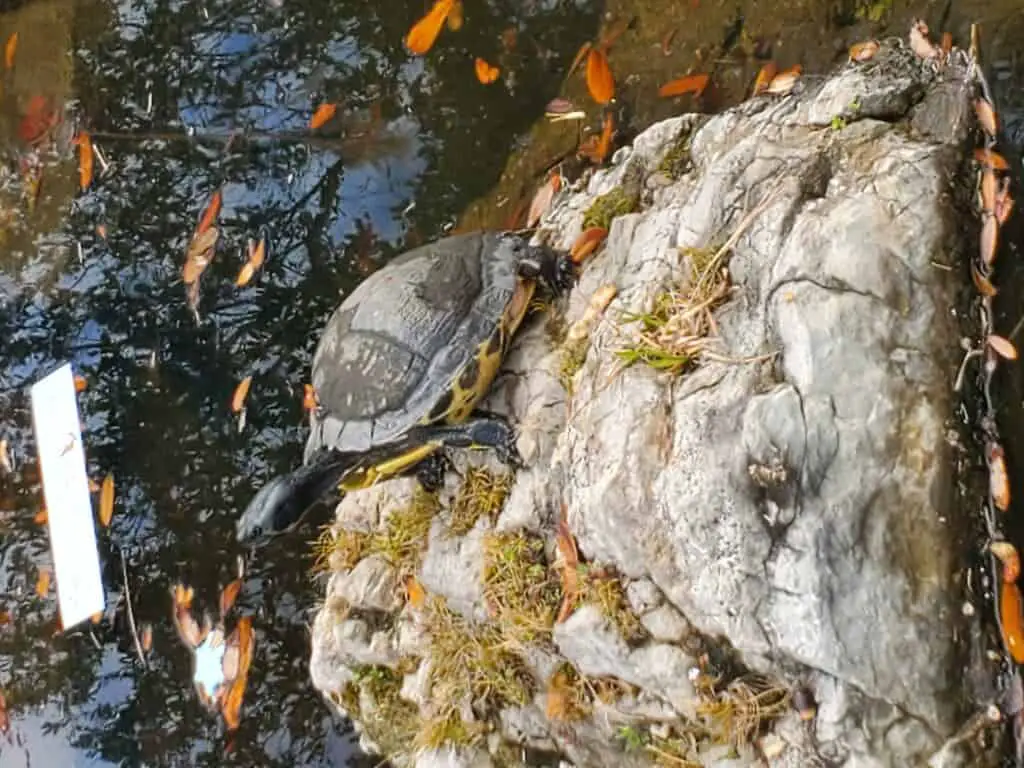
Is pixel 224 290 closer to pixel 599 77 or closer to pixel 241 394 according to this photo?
pixel 241 394

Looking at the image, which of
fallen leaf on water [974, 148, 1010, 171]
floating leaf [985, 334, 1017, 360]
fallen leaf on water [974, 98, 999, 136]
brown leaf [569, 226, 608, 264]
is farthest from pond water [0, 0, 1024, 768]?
floating leaf [985, 334, 1017, 360]

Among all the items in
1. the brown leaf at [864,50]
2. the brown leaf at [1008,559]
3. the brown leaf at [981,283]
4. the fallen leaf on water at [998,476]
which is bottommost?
the brown leaf at [1008,559]

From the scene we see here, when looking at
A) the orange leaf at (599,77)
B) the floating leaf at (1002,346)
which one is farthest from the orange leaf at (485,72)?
the floating leaf at (1002,346)

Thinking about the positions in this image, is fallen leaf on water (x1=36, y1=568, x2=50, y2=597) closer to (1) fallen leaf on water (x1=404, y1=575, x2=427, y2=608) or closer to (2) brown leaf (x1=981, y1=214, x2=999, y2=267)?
(1) fallen leaf on water (x1=404, y1=575, x2=427, y2=608)

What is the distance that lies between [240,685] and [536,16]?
4106 mm

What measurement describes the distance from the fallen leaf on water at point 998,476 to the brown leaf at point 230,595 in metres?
3.97

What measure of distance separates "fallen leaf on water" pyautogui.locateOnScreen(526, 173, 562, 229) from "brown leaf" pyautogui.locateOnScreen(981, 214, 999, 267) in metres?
2.34

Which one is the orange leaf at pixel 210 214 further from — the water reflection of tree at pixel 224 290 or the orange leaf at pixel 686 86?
the orange leaf at pixel 686 86

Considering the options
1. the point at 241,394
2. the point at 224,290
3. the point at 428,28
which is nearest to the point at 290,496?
the point at 241,394

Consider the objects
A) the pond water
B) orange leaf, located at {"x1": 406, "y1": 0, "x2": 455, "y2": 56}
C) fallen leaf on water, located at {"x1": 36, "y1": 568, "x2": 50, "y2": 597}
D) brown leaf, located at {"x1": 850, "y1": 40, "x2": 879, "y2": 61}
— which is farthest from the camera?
fallen leaf on water, located at {"x1": 36, "y1": 568, "x2": 50, "y2": 597}

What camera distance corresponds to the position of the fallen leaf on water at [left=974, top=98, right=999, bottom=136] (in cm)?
301

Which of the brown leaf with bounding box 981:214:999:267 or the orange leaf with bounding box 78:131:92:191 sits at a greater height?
the orange leaf with bounding box 78:131:92:191

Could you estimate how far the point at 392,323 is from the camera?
159 inches

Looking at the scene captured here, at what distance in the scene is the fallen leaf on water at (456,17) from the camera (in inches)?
196
